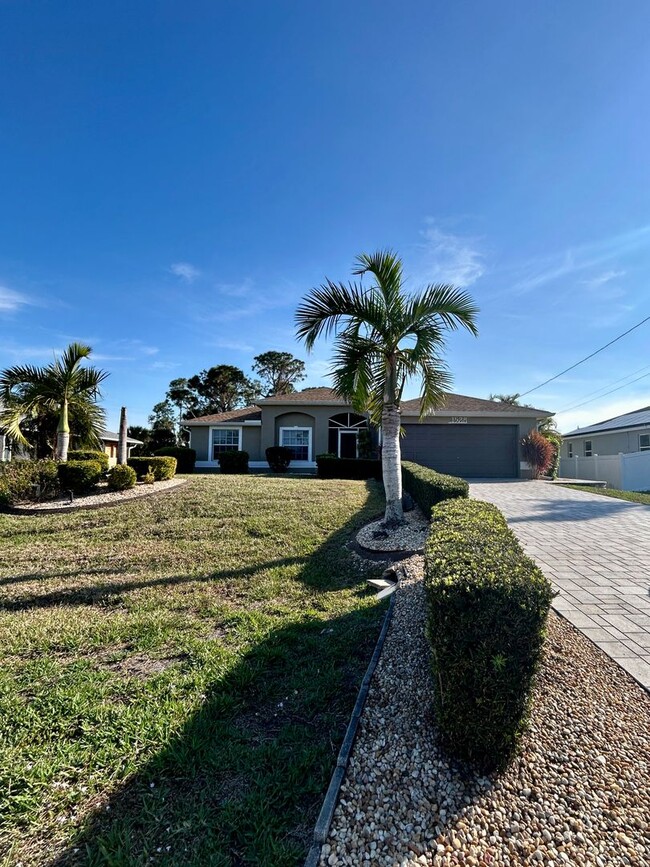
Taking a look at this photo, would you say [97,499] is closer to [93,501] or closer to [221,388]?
[93,501]

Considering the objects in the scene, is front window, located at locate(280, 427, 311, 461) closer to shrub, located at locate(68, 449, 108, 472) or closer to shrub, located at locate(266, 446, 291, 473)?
shrub, located at locate(266, 446, 291, 473)

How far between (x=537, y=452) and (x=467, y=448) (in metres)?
2.90

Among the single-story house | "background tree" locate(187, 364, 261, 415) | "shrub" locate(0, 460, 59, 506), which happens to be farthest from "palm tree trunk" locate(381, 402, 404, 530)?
"background tree" locate(187, 364, 261, 415)

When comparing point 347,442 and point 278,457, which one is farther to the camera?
point 347,442

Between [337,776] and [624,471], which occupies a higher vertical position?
[624,471]

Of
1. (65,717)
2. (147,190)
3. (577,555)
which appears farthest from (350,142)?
(65,717)

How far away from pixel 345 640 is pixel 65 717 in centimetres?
217

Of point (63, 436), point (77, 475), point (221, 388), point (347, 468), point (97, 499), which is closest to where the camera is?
point (97, 499)

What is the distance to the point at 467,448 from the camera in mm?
18125

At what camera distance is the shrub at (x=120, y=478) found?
1048 cm

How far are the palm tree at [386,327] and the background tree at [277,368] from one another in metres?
32.9

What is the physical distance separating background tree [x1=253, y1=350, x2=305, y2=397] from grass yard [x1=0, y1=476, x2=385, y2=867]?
34.1m

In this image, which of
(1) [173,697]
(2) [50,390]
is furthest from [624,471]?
(2) [50,390]

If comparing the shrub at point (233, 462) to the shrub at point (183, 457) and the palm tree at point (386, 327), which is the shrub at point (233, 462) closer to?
the shrub at point (183, 457)
